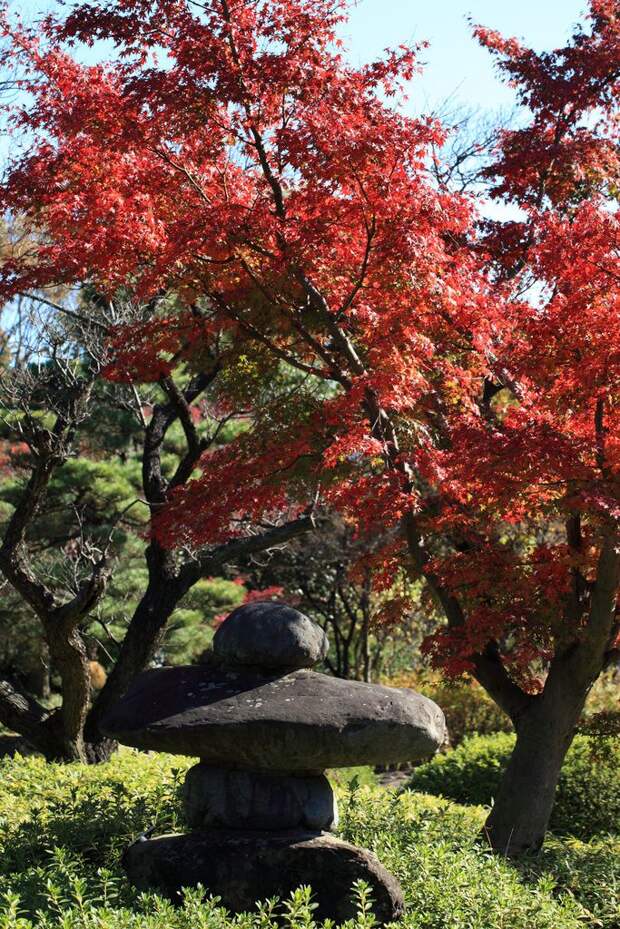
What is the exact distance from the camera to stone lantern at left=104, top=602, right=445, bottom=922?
4832 mm

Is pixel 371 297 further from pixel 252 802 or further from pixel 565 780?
pixel 565 780

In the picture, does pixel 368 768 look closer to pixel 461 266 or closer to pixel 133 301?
pixel 133 301

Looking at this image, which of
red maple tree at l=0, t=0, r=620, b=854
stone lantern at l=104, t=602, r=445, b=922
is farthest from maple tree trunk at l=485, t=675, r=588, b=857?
stone lantern at l=104, t=602, r=445, b=922

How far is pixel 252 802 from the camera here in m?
5.15

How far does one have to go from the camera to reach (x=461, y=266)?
23.8 ft

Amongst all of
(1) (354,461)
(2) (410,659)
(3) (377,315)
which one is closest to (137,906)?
(3) (377,315)

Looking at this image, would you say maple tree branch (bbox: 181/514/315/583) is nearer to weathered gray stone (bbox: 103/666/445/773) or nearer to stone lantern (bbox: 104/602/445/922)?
stone lantern (bbox: 104/602/445/922)

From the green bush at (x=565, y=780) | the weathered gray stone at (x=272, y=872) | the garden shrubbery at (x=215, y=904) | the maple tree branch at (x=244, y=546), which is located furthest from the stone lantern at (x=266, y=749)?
the green bush at (x=565, y=780)

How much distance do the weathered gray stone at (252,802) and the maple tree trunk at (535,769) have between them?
251 cm

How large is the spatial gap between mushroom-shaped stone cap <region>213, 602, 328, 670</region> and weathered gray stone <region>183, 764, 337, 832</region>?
585 millimetres

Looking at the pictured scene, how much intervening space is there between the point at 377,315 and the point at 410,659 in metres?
13.3

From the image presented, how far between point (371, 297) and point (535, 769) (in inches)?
144

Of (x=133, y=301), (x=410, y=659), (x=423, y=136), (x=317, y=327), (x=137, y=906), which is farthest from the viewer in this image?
(x=410, y=659)

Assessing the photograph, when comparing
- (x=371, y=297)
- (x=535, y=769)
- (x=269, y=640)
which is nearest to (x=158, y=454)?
(x=371, y=297)
